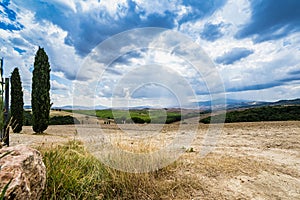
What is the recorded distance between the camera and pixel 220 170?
439 centimetres

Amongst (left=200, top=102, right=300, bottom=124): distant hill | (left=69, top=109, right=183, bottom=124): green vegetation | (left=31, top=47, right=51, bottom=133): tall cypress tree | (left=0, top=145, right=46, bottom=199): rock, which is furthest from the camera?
(left=200, top=102, right=300, bottom=124): distant hill

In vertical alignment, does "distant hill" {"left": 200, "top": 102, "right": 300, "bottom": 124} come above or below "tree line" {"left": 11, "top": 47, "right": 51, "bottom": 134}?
below

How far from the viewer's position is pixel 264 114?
48.6ft

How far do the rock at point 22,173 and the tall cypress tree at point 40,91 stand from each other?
35.5 feet

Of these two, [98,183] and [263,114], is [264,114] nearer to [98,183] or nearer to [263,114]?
[263,114]

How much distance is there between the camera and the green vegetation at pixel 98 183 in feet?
10.8

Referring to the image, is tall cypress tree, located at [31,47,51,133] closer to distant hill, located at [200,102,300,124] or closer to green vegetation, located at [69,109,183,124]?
green vegetation, located at [69,109,183,124]

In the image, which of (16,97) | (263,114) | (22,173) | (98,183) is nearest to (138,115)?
(16,97)

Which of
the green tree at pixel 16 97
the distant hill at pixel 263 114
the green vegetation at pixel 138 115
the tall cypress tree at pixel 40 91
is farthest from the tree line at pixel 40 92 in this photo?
the distant hill at pixel 263 114

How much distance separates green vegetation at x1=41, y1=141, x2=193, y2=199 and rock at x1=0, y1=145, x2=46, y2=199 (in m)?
0.43

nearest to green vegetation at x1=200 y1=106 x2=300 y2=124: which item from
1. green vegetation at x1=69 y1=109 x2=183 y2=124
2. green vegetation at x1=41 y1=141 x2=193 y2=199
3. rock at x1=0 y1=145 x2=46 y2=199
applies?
green vegetation at x1=69 y1=109 x2=183 y2=124

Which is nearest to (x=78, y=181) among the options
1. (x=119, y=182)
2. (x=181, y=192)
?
(x=119, y=182)

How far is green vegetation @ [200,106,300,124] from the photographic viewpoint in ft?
46.0

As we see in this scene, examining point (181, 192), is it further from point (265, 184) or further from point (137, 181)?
point (265, 184)
